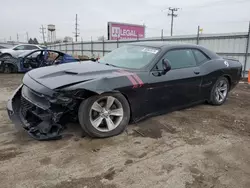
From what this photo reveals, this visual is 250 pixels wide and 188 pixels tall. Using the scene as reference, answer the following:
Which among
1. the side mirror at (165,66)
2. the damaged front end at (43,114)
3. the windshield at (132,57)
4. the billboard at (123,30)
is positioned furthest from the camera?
the billboard at (123,30)

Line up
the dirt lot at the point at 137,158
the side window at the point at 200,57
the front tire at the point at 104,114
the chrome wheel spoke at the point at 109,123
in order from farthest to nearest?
the side window at the point at 200,57 → the chrome wheel spoke at the point at 109,123 → the front tire at the point at 104,114 → the dirt lot at the point at 137,158

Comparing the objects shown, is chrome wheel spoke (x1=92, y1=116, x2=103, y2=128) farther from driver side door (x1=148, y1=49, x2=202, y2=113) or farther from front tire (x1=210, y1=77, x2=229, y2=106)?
front tire (x1=210, y1=77, x2=229, y2=106)

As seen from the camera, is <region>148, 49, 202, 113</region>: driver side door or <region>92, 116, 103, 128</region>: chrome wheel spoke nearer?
<region>92, 116, 103, 128</region>: chrome wheel spoke

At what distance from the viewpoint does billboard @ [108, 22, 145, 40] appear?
27312mm

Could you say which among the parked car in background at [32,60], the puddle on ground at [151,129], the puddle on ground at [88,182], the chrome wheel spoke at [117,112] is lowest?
the puddle on ground at [88,182]

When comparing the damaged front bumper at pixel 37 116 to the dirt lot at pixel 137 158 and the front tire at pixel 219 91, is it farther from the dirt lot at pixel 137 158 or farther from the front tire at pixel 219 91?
the front tire at pixel 219 91

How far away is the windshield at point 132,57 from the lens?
3.89 metres

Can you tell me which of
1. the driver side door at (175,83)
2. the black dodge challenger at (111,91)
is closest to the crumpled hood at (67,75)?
the black dodge challenger at (111,91)

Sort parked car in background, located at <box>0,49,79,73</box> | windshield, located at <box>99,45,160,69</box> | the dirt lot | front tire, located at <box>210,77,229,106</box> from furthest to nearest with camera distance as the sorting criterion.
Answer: parked car in background, located at <box>0,49,79,73</box>
front tire, located at <box>210,77,229,106</box>
windshield, located at <box>99,45,160,69</box>
the dirt lot

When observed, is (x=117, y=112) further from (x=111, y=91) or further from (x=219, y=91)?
(x=219, y=91)

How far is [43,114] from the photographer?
10.0 feet

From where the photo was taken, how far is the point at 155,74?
3768 millimetres

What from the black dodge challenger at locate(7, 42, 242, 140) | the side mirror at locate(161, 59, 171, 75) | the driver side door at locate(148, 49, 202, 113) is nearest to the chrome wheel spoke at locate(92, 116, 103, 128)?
the black dodge challenger at locate(7, 42, 242, 140)

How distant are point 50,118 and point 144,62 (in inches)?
71.7
